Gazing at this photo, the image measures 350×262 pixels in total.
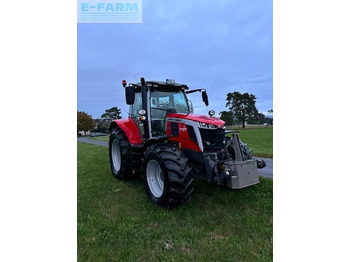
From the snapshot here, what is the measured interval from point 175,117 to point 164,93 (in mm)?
671

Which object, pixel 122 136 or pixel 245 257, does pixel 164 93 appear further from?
pixel 245 257

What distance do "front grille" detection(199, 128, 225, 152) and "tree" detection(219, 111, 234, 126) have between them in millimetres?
291

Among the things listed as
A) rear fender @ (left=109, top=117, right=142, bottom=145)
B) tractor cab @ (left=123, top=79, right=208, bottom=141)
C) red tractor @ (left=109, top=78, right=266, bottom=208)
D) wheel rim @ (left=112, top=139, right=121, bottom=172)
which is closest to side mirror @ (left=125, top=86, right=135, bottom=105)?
red tractor @ (left=109, top=78, right=266, bottom=208)

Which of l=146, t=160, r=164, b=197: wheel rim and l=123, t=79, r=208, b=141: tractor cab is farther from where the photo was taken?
l=123, t=79, r=208, b=141: tractor cab

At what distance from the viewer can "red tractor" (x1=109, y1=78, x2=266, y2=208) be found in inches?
117

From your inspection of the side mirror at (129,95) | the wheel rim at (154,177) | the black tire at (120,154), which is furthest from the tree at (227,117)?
the black tire at (120,154)

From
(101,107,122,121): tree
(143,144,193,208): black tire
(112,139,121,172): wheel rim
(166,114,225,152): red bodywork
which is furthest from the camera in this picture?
(112,139,121,172): wheel rim

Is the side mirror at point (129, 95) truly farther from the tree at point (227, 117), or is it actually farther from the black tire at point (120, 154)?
the tree at point (227, 117)

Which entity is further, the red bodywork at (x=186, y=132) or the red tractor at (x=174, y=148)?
the red bodywork at (x=186, y=132)

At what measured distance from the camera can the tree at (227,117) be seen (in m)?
3.76

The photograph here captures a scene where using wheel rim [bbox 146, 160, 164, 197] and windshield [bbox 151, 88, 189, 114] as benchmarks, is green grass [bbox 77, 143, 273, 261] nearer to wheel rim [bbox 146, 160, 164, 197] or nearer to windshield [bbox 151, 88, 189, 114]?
wheel rim [bbox 146, 160, 164, 197]

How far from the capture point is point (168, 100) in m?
4.11

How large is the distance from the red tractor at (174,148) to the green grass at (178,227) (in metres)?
0.34
